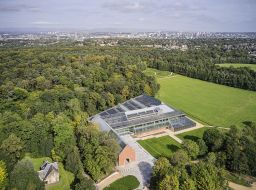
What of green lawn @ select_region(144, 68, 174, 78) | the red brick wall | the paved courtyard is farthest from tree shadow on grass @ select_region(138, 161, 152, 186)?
green lawn @ select_region(144, 68, 174, 78)

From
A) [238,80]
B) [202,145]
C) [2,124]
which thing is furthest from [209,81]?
[2,124]

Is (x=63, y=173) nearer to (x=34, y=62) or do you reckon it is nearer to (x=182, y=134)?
(x=182, y=134)

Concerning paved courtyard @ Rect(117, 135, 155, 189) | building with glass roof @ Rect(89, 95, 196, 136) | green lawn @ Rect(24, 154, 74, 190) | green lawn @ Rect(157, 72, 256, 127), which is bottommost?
green lawn @ Rect(24, 154, 74, 190)

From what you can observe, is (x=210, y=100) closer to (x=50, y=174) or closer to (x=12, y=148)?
(x=50, y=174)

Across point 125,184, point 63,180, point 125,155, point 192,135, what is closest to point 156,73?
point 192,135

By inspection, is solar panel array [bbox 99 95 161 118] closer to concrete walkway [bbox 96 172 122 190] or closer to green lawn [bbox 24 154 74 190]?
green lawn [bbox 24 154 74 190]

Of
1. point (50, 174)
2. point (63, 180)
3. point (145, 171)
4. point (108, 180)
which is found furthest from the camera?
point (145, 171)
